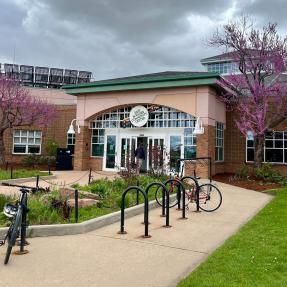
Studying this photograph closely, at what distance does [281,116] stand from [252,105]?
1.49m

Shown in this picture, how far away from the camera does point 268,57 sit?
715 inches

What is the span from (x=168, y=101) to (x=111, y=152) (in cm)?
550

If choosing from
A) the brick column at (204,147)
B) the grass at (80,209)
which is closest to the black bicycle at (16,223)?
the grass at (80,209)

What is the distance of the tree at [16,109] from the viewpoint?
23.0 meters

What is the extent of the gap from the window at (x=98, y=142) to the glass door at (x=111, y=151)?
0.41m

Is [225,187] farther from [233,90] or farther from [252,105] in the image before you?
[233,90]

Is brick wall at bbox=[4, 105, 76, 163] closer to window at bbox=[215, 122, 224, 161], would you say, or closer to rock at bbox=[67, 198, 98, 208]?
window at bbox=[215, 122, 224, 161]

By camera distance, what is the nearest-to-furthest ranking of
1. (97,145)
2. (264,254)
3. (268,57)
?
1. (264,254)
2. (268,57)
3. (97,145)

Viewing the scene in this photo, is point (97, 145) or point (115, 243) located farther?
point (97, 145)

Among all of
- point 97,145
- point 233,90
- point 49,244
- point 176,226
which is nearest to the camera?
point 49,244

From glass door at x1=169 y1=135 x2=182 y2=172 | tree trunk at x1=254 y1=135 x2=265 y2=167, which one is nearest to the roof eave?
A: glass door at x1=169 y1=135 x2=182 y2=172

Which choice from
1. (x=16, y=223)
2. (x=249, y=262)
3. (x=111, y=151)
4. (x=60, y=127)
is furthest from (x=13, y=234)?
(x=60, y=127)

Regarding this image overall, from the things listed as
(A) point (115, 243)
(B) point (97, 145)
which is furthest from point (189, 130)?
(A) point (115, 243)

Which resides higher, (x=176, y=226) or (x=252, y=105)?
(x=252, y=105)
